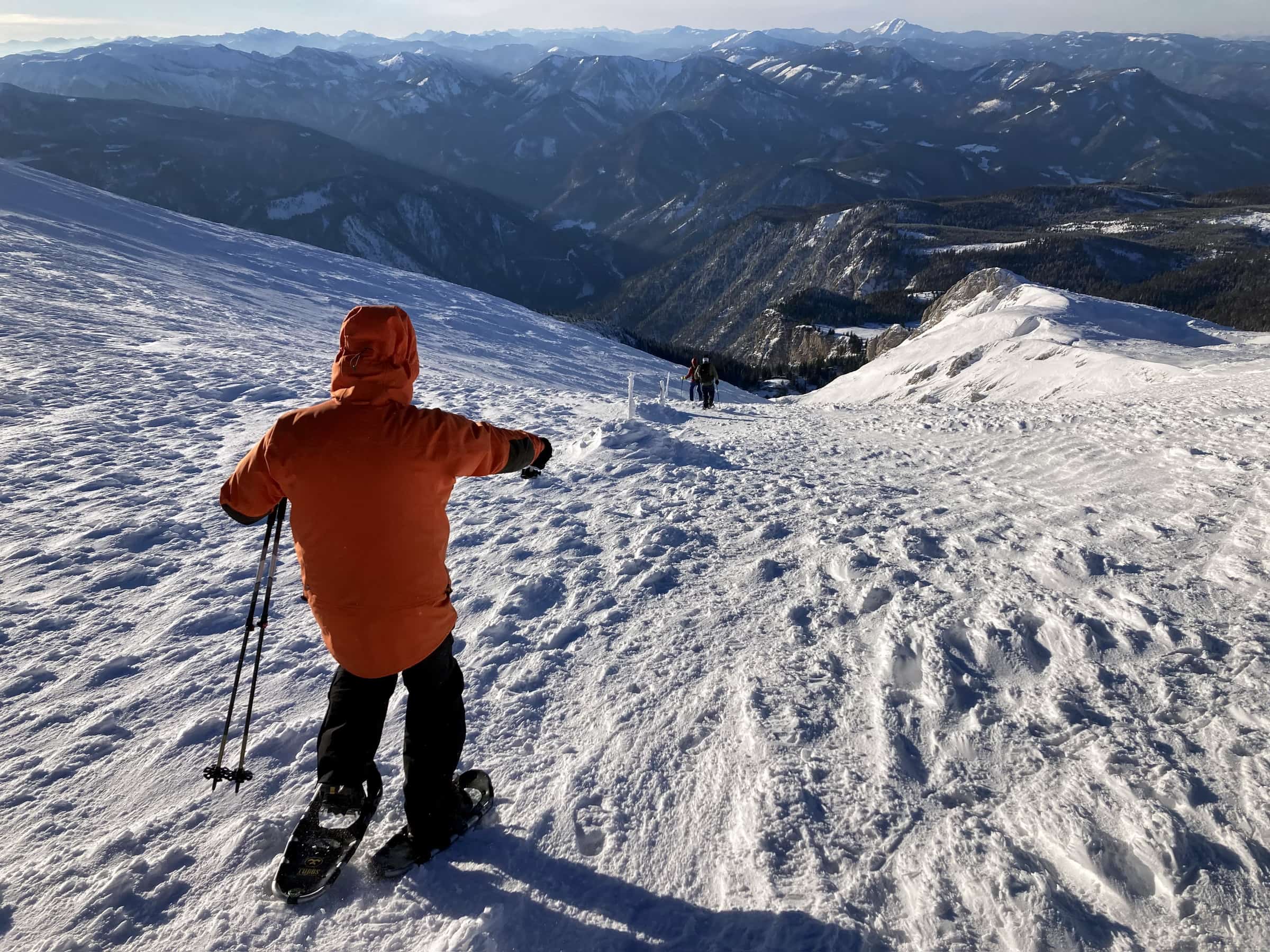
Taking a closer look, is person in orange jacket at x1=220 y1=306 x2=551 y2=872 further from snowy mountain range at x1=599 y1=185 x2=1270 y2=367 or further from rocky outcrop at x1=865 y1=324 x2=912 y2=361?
snowy mountain range at x1=599 y1=185 x2=1270 y2=367

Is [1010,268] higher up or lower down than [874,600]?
lower down

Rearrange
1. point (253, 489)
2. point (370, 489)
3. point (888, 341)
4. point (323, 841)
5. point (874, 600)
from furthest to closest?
point (888, 341), point (874, 600), point (323, 841), point (253, 489), point (370, 489)

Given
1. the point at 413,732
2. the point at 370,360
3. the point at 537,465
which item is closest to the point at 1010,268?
the point at 537,465

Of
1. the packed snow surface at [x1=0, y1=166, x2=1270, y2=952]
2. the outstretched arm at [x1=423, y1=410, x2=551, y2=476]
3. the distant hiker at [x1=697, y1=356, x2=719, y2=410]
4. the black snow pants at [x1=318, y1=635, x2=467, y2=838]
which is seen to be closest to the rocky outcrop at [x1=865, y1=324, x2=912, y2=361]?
the distant hiker at [x1=697, y1=356, x2=719, y2=410]

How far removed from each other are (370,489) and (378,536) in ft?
0.68

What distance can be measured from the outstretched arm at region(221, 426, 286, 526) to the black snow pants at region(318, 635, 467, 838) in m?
0.85

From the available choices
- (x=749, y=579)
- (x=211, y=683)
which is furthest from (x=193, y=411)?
(x=749, y=579)

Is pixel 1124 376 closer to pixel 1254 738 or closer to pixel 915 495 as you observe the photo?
pixel 915 495

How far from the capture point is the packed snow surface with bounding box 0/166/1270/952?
2.95m

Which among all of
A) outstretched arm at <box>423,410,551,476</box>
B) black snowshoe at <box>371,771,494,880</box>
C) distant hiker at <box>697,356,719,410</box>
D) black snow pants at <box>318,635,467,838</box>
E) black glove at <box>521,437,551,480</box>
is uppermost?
outstretched arm at <box>423,410,551,476</box>

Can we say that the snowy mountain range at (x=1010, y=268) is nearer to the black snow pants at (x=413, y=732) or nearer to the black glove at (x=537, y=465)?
the black glove at (x=537, y=465)

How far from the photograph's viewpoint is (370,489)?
8.87 feet

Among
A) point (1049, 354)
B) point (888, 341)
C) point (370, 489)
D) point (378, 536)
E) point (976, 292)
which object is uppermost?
point (370, 489)

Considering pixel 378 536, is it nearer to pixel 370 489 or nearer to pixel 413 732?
pixel 370 489
